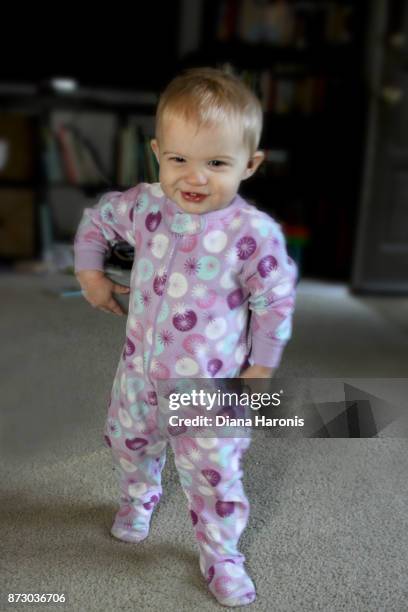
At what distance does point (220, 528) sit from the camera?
0.58 meters

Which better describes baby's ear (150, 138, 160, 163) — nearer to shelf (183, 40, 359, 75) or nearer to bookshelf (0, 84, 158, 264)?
bookshelf (0, 84, 158, 264)

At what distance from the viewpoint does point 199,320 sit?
1.73ft

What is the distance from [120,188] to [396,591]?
426mm

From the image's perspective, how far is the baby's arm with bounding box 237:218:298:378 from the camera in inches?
20.3

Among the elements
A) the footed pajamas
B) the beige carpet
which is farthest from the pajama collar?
the beige carpet

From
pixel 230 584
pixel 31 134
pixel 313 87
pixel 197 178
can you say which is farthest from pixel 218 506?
pixel 313 87

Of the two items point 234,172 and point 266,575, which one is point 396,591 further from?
point 234,172

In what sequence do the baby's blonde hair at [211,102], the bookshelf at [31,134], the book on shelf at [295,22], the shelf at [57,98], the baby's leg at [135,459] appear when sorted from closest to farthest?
the baby's blonde hair at [211,102] < the baby's leg at [135,459] < the bookshelf at [31,134] < the shelf at [57,98] < the book on shelf at [295,22]

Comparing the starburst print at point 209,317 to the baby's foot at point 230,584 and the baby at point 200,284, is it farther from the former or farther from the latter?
the baby's foot at point 230,584

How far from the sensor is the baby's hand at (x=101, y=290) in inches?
22.6

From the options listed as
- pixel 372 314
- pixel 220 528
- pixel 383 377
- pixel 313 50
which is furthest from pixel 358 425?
pixel 313 50

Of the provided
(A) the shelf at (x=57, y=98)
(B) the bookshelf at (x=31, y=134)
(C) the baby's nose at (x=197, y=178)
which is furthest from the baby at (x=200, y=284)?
(A) the shelf at (x=57, y=98)

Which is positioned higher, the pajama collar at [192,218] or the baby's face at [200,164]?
the baby's face at [200,164]

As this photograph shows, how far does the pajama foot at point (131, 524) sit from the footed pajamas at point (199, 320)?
0.06m
